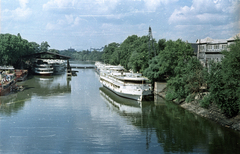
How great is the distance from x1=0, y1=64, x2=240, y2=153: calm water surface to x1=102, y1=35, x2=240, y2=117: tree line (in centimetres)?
231

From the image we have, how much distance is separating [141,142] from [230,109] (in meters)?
10.2

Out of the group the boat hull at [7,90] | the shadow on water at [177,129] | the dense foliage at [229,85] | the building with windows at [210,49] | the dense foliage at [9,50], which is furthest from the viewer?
the dense foliage at [9,50]

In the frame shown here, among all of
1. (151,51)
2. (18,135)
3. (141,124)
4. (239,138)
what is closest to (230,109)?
(239,138)

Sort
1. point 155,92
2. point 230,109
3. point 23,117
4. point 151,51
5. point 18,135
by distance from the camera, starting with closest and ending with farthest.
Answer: point 18,135
point 230,109
point 23,117
point 155,92
point 151,51

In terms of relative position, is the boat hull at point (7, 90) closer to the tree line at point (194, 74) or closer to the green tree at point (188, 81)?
the tree line at point (194, 74)

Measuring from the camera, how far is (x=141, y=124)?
28266mm

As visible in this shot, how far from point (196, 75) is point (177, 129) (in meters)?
10.5

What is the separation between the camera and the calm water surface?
21.3 m

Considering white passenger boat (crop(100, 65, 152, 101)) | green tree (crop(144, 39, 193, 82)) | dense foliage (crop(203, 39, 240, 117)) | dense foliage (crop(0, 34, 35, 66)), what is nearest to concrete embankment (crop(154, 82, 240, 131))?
dense foliage (crop(203, 39, 240, 117))

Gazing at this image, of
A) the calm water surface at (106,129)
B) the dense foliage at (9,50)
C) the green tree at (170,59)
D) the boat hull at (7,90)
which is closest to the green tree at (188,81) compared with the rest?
the calm water surface at (106,129)

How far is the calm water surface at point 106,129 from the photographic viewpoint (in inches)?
840

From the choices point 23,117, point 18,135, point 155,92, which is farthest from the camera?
point 155,92

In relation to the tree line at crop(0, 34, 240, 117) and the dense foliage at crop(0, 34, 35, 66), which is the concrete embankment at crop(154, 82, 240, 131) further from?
the dense foliage at crop(0, 34, 35, 66)

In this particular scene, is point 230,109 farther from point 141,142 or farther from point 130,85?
point 130,85
